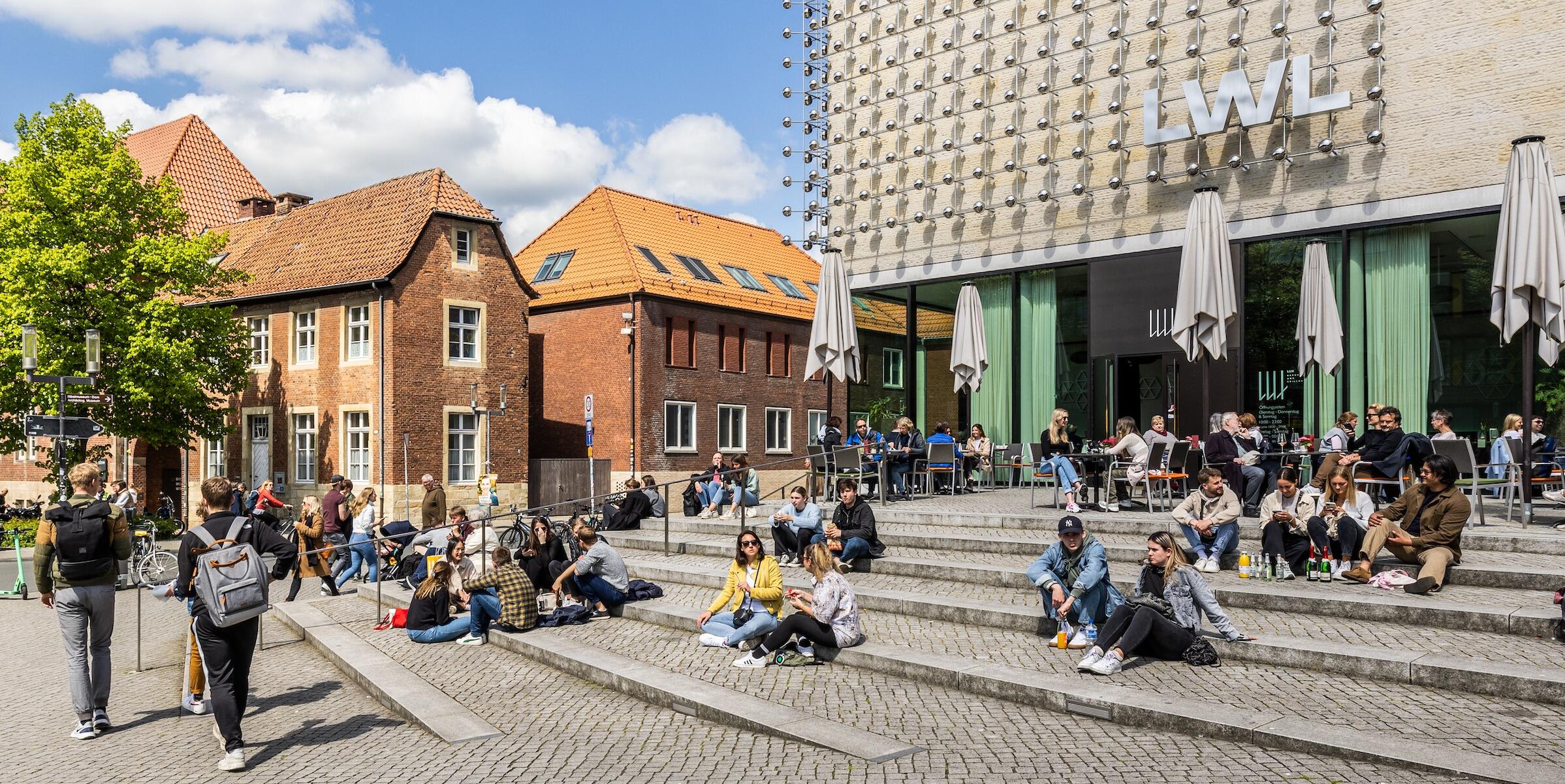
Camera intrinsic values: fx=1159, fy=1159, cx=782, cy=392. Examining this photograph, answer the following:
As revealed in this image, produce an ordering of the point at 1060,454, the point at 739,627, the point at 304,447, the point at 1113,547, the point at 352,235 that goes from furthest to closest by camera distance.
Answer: the point at 352,235
the point at 304,447
the point at 1060,454
the point at 1113,547
the point at 739,627

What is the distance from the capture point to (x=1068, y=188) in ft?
67.0

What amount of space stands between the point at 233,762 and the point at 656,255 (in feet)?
108

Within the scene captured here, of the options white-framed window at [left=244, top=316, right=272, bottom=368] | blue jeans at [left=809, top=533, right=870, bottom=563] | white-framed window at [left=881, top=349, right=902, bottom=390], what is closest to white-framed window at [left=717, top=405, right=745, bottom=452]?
white-framed window at [left=244, top=316, right=272, bottom=368]

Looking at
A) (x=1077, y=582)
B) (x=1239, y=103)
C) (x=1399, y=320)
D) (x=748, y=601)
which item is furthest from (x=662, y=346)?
(x=1077, y=582)

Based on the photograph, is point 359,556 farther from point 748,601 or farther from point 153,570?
point 748,601

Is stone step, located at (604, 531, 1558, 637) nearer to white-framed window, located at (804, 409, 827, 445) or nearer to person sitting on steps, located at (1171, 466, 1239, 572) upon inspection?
person sitting on steps, located at (1171, 466, 1239, 572)

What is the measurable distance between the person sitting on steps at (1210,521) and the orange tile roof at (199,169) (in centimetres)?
3766

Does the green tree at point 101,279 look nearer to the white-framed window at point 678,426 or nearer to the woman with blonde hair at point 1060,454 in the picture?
the white-framed window at point 678,426

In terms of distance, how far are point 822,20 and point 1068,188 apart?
23.9 feet

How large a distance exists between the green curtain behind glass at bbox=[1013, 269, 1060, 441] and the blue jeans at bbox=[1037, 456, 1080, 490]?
6.06 meters

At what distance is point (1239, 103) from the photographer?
1803 centimetres

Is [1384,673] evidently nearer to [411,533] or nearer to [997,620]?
[997,620]

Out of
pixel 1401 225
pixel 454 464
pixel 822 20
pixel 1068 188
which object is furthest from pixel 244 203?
pixel 1401 225

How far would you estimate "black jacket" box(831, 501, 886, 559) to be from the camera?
42.7ft
